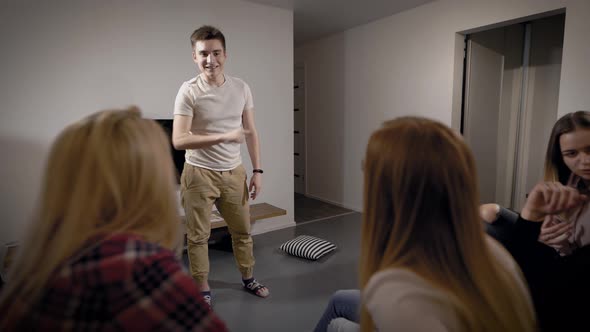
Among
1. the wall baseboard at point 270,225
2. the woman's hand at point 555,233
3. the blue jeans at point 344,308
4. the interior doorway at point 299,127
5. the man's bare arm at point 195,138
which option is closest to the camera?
the woman's hand at point 555,233

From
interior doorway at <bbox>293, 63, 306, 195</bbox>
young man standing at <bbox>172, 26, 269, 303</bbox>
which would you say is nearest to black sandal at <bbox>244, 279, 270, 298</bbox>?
young man standing at <bbox>172, 26, 269, 303</bbox>

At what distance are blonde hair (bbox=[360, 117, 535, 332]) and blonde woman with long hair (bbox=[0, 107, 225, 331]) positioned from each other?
1.35 feet

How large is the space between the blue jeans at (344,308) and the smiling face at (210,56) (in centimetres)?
138

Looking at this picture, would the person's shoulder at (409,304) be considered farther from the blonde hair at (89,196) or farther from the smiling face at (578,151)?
the smiling face at (578,151)

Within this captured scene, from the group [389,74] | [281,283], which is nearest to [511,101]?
[389,74]

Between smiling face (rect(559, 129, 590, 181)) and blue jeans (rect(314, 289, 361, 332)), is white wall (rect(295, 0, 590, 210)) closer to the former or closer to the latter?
smiling face (rect(559, 129, 590, 181))

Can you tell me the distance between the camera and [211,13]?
3.25 meters

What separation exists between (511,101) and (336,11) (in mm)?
2177

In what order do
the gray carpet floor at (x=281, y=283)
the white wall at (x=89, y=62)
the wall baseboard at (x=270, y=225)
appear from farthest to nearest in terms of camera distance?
the wall baseboard at (x=270, y=225) → the white wall at (x=89, y=62) → the gray carpet floor at (x=281, y=283)

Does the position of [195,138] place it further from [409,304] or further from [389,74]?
[389,74]

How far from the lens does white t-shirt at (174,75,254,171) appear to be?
6.60 feet

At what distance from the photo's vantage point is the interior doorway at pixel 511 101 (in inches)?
143

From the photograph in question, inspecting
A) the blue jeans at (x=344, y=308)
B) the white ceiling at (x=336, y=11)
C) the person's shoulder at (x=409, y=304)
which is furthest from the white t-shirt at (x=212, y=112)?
the white ceiling at (x=336, y=11)

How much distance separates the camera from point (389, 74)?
13.6ft
